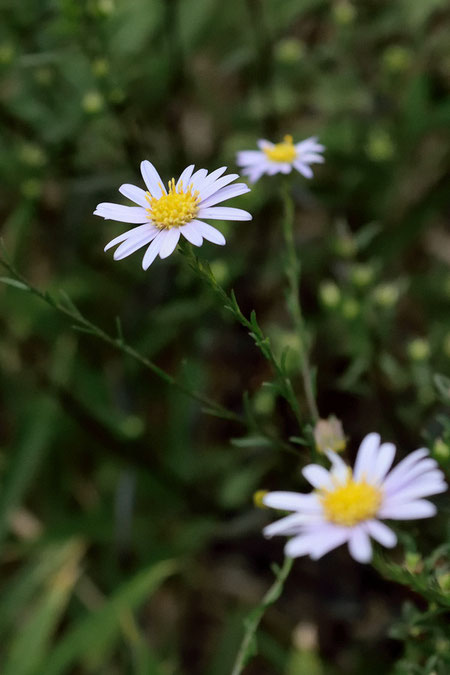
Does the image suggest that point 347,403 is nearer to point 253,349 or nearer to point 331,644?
point 253,349

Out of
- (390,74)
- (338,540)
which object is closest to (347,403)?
(390,74)

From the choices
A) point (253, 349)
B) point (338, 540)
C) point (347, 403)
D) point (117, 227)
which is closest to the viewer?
point (338, 540)

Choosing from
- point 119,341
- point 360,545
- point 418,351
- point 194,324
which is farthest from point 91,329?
point 194,324

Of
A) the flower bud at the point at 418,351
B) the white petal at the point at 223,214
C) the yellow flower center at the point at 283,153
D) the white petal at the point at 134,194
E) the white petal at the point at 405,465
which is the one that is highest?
the yellow flower center at the point at 283,153

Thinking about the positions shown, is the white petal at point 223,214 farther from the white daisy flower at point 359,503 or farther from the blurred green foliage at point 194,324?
the blurred green foliage at point 194,324

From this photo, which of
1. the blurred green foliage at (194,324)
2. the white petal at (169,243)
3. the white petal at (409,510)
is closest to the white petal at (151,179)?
→ the white petal at (169,243)

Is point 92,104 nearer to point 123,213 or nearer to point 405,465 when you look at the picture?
point 123,213
